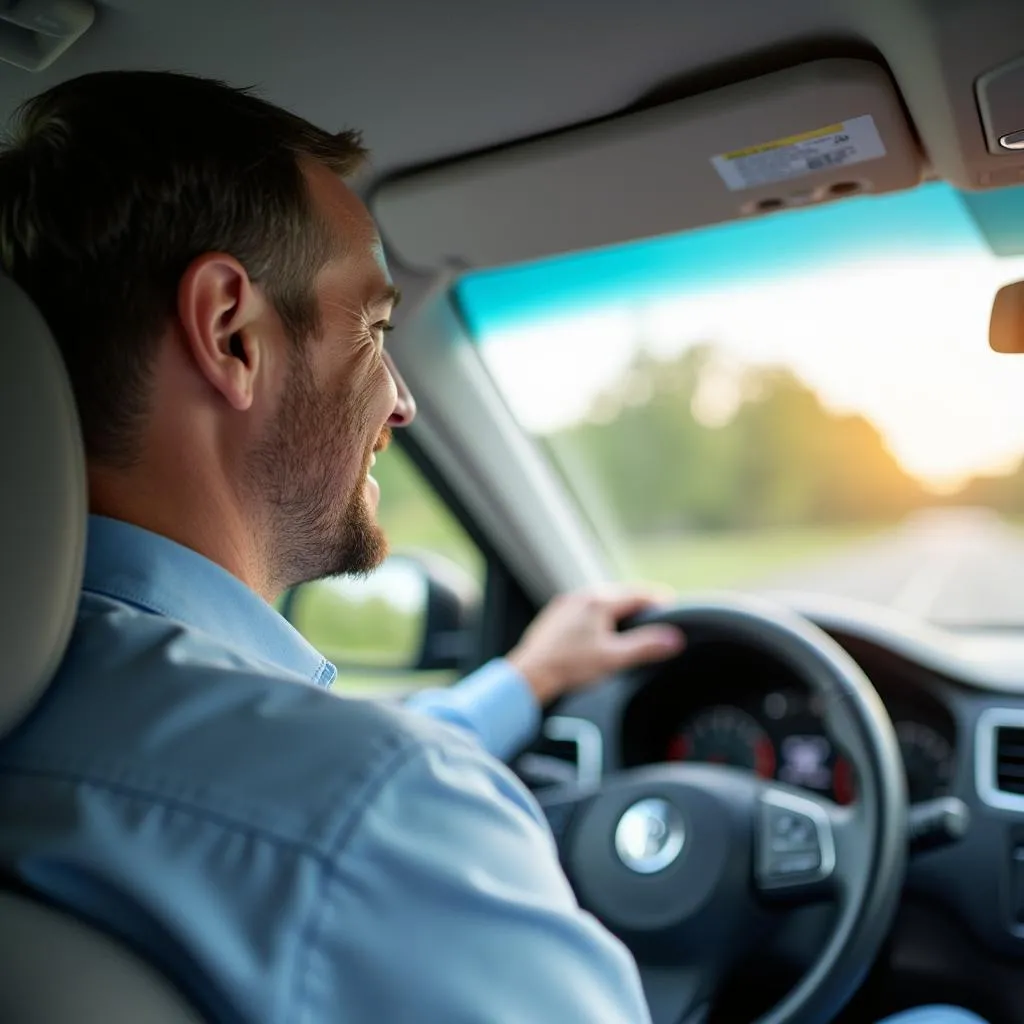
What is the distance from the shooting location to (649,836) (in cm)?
197

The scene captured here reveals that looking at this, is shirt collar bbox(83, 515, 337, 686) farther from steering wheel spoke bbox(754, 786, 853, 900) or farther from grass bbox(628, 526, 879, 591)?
grass bbox(628, 526, 879, 591)

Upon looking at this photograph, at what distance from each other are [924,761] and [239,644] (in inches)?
59.5

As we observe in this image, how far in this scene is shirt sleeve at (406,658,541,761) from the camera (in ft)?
7.13

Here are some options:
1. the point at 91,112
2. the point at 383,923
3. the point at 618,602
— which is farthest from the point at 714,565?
the point at 383,923

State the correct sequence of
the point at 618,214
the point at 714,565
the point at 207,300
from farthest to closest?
the point at 714,565
the point at 618,214
the point at 207,300

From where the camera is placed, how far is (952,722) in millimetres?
2207

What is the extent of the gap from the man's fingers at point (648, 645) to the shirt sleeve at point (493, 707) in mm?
189

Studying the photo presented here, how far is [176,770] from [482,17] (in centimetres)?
97

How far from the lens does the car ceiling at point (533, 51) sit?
1412 millimetres

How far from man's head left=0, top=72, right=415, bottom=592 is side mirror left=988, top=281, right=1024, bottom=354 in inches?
34.6

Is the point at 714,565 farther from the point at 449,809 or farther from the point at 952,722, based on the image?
the point at 449,809

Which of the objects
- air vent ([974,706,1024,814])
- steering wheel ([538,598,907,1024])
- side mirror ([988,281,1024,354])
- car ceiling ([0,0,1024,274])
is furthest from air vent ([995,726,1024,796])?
car ceiling ([0,0,1024,274])

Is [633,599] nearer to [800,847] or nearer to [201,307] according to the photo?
[800,847]

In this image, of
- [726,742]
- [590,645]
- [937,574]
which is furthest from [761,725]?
[937,574]
